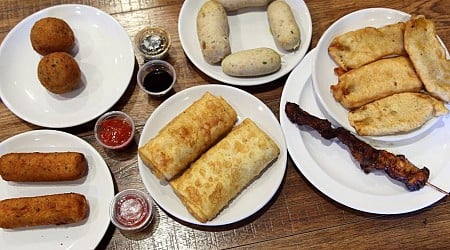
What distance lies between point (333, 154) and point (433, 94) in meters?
0.52

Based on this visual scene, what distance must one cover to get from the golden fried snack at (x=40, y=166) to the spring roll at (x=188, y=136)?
0.30 m

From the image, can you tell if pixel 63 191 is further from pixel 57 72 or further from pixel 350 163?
pixel 350 163

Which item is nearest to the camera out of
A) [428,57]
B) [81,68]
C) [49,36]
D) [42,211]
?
[42,211]

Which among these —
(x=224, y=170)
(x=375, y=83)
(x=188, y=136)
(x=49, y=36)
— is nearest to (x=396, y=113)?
(x=375, y=83)

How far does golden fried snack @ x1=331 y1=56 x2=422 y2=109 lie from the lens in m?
2.25

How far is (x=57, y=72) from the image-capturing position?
7.57 ft

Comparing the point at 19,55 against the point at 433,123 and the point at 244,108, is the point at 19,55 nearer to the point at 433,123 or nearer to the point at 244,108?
the point at 244,108

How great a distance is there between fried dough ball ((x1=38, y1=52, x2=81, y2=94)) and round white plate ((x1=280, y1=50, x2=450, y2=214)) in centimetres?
102

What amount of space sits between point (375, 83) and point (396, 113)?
17 centimetres

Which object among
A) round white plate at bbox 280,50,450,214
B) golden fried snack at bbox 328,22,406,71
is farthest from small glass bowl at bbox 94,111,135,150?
golden fried snack at bbox 328,22,406,71

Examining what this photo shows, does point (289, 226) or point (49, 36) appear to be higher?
point (49, 36)

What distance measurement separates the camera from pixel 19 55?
8.29 ft

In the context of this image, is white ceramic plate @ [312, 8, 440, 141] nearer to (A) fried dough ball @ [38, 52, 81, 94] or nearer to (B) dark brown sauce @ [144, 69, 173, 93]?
(B) dark brown sauce @ [144, 69, 173, 93]

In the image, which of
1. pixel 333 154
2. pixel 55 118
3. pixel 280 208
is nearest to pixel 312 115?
pixel 333 154
